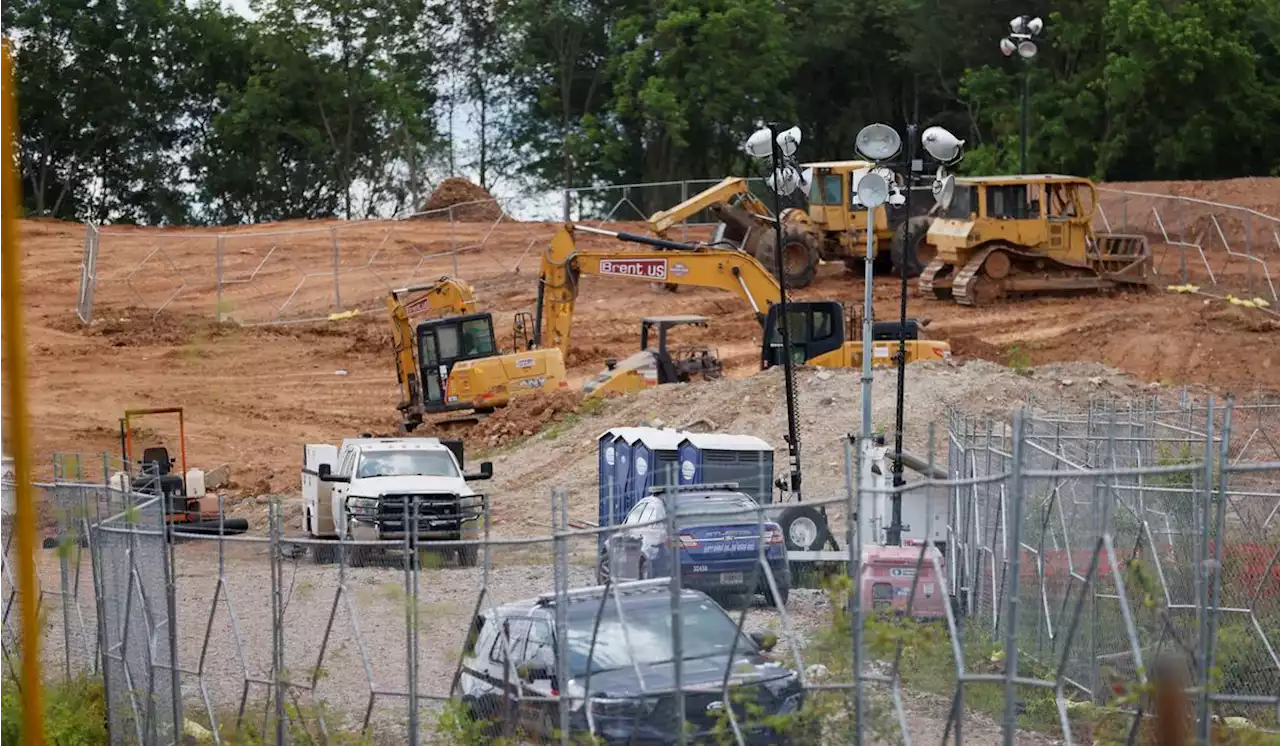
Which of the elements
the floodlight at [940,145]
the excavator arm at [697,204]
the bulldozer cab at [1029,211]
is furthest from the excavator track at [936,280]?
the floodlight at [940,145]

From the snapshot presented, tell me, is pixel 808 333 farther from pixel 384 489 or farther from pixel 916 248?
pixel 916 248

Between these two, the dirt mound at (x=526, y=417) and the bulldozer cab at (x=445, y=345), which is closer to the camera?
the dirt mound at (x=526, y=417)

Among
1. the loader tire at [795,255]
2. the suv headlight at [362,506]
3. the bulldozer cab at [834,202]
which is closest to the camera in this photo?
the suv headlight at [362,506]

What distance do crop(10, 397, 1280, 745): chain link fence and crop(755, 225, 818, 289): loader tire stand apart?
25.4 metres

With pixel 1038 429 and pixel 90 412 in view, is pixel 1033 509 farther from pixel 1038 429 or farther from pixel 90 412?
pixel 90 412

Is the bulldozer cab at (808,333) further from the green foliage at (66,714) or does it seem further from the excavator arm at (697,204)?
the green foliage at (66,714)

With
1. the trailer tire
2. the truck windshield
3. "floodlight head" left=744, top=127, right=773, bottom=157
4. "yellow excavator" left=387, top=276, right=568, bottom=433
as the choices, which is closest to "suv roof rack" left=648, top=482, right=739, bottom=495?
the trailer tire

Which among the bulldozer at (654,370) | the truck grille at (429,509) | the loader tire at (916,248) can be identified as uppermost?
the loader tire at (916,248)

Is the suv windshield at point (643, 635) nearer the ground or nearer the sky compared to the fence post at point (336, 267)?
nearer the ground

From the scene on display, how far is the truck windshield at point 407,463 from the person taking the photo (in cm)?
2475

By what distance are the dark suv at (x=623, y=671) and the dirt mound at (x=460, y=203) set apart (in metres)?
41.8

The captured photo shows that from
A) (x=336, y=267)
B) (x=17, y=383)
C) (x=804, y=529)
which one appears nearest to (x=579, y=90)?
(x=336, y=267)

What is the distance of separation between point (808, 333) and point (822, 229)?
12.3m

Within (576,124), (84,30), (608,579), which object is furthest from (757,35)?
(608,579)
